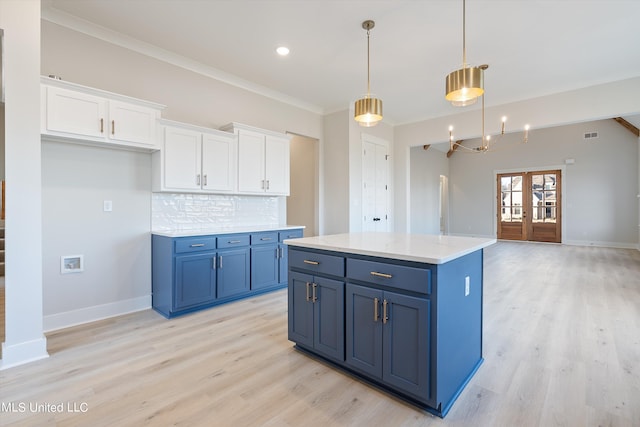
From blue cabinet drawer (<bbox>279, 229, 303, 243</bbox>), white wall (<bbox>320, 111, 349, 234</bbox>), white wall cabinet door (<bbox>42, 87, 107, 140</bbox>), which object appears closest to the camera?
white wall cabinet door (<bbox>42, 87, 107, 140</bbox>)

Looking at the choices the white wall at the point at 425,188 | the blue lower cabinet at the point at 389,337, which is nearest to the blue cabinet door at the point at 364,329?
the blue lower cabinet at the point at 389,337

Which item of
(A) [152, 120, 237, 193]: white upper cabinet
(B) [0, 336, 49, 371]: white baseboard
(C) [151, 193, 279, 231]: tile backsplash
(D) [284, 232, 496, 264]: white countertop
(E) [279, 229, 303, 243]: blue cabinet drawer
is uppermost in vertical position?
(A) [152, 120, 237, 193]: white upper cabinet

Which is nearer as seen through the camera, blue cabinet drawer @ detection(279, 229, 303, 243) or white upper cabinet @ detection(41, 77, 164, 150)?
white upper cabinet @ detection(41, 77, 164, 150)

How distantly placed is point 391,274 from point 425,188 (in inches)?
333

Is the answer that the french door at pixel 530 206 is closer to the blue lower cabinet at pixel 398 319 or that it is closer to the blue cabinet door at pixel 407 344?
the blue lower cabinet at pixel 398 319

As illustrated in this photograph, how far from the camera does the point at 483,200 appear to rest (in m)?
10.3

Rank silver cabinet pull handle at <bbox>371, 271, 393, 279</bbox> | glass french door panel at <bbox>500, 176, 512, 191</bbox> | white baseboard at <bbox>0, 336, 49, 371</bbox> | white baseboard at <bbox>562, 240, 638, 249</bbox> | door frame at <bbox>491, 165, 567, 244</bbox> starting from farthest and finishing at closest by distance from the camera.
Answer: glass french door panel at <bbox>500, 176, 512, 191</bbox>, door frame at <bbox>491, 165, 567, 244</bbox>, white baseboard at <bbox>562, 240, 638, 249</bbox>, white baseboard at <bbox>0, 336, 49, 371</bbox>, silver cabinet pull handle at <bbox>371, 271, 393, 279</bbox>

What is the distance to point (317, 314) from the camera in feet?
7.34

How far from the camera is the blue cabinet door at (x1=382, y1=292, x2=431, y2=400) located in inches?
65.6

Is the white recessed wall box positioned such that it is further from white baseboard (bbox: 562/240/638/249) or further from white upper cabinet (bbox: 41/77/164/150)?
white baseboard (bbox: 562/240/638/249)

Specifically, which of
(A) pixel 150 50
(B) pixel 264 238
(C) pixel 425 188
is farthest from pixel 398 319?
(C) pixel 425 188

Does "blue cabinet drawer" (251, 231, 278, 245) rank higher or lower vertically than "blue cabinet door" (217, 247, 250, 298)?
higher

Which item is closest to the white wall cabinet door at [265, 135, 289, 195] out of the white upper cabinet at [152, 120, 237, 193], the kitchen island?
the white upper cabinet at [152, 120, 237, 193]

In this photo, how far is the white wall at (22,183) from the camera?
2.18m
